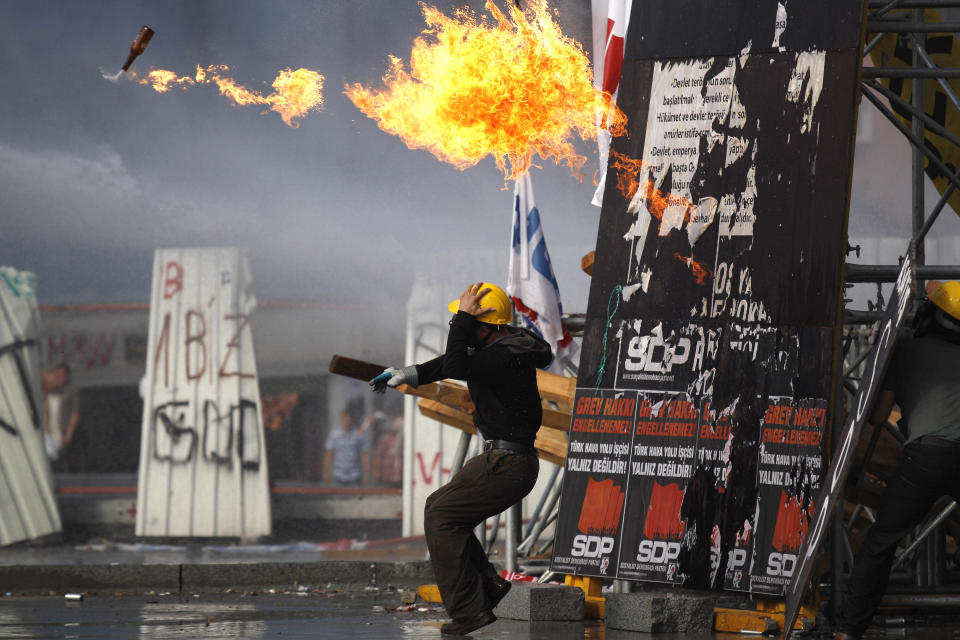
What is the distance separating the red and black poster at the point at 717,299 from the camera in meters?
5.68

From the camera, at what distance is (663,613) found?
221 inches

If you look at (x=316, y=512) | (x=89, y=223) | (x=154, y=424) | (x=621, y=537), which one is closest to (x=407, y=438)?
(x=316, y=512)

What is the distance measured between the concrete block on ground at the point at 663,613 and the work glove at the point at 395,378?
1488mm

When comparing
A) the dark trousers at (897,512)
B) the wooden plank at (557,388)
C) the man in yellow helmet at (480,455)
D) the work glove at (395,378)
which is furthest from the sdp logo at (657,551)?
the wooden plank at (557,388)

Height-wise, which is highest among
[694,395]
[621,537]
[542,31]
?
[542,31]

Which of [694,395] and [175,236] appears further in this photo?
[175,236]

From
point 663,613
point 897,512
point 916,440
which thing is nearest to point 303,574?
point 663,613

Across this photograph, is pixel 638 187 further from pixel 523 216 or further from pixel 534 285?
pixel 523 216

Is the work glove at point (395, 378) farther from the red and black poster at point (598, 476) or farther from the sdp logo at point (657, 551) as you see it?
the sdp logo at point (657, 551)

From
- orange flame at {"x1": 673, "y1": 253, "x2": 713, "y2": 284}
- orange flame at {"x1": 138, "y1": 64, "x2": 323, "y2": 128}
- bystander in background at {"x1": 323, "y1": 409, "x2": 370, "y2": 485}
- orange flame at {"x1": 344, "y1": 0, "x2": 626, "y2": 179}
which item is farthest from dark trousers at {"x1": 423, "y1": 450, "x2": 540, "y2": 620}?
orange flame at {"x1": 138, "y1": 64, "x2": 323, "y2": 128}

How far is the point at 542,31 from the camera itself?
24.1 ft

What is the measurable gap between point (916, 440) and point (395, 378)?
2.33 m

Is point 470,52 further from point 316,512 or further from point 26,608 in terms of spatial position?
point 316,512

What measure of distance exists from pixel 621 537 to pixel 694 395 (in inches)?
31.5
